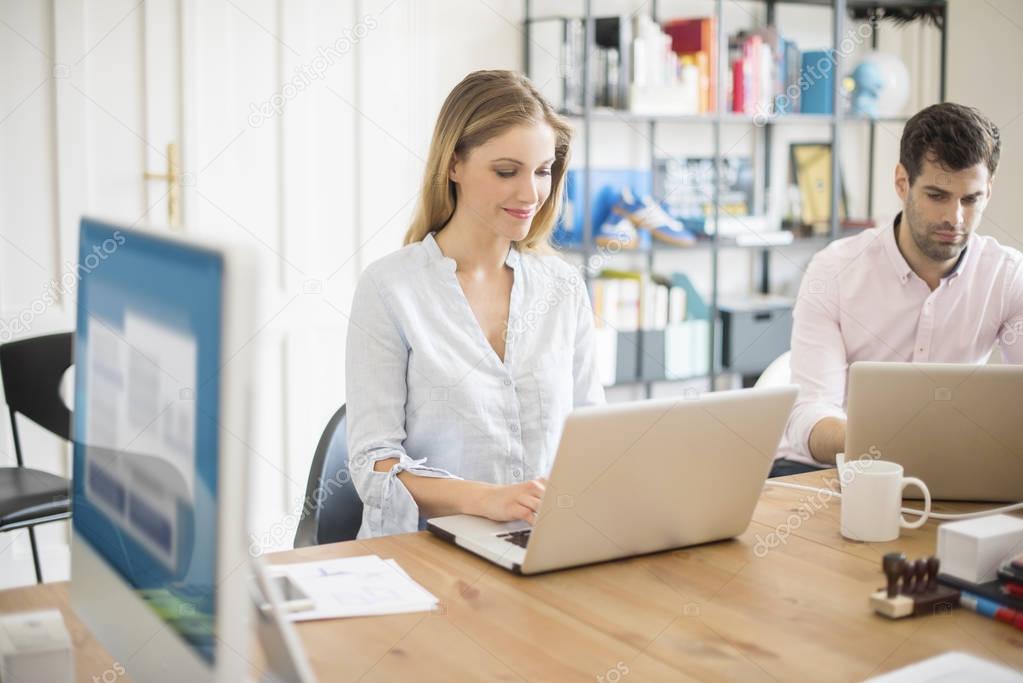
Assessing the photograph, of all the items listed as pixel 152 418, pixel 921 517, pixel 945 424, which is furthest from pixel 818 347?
pixel 152 418

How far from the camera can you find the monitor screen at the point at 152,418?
0.70 m

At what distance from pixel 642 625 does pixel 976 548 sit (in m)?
0.43

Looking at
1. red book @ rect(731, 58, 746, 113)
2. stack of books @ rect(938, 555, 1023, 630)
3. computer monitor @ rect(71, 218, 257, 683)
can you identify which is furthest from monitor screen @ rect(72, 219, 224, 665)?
red book @ rect(731, 58, 746, 113)

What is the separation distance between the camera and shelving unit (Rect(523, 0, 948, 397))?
3668 mm

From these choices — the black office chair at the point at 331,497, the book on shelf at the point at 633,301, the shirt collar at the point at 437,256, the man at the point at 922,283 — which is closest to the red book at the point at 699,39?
the book on shelf at the point at 633,301

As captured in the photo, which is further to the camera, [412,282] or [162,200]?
[162,200]

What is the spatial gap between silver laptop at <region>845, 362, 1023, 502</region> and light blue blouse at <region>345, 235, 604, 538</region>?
0.53 metres

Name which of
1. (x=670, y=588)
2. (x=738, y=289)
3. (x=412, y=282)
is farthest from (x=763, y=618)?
(x=738, y=289)

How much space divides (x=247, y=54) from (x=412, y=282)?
1.60 metres

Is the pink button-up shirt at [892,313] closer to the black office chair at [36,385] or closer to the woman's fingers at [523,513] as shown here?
the woman's fingers at [523,513]

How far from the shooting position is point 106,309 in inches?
37.2

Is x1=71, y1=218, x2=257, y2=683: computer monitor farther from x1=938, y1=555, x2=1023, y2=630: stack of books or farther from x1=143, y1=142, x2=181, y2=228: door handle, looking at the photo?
x1=143, y1=142, x2=181, y2=228: door handle

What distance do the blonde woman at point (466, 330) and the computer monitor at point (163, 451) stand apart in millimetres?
806

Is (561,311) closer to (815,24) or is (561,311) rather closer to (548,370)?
(548,370)
